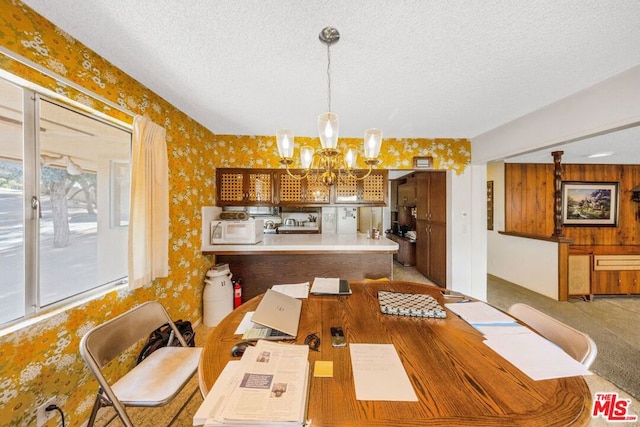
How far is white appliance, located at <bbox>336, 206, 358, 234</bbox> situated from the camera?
16.4 feet

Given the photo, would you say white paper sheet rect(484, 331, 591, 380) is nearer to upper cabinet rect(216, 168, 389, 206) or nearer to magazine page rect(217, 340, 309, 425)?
magazine page rect(217, 340, 309, 425)

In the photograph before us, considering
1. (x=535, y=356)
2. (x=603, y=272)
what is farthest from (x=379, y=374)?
(x=603, y=272)

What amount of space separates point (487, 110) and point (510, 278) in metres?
3.39

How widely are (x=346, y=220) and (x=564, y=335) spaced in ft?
13.0

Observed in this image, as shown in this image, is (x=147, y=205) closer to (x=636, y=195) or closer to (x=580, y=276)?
(x=580, y=276)

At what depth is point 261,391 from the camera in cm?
73

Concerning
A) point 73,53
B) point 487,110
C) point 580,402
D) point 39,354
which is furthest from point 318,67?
point 39,354

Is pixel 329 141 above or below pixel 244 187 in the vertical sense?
above

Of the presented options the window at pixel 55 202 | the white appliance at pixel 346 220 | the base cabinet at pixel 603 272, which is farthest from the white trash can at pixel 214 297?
the base cabinet at pixel 603 272

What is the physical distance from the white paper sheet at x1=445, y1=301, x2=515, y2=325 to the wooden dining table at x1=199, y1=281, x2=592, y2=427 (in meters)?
0.07

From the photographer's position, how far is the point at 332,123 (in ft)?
4.89

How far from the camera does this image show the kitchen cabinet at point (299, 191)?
3453 mm

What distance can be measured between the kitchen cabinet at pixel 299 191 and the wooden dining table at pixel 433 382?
2.33 metres

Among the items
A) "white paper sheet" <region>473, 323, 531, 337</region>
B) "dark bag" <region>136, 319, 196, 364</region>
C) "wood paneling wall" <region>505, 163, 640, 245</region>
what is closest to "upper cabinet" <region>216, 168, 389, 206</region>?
"dark bag" <region>136, 319, 196, 364</region>
